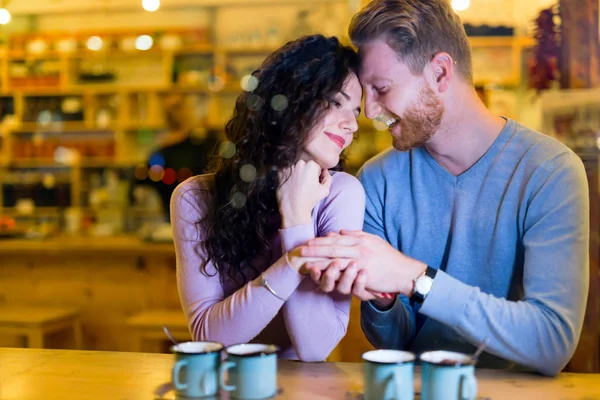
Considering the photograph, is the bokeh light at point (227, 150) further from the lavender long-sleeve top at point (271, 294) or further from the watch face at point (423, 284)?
the watch face at point (423, 284)

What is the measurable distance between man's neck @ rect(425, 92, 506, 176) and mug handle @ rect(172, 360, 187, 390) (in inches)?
34.7

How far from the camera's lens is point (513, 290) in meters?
1.61

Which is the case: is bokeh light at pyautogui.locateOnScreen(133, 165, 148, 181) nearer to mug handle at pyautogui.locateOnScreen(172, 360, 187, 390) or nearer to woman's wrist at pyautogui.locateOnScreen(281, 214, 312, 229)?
woman's wrist at pyautogui.locateOnScreen(281, 214, 312, 229)

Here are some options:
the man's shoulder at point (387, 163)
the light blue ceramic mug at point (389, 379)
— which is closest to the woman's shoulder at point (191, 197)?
the man's shoulder at point (387, 163)

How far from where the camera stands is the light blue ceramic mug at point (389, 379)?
1.05 m

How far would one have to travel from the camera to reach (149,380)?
126 centimetres

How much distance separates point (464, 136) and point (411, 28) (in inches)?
11.5

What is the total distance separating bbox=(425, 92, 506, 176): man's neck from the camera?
1.67 m

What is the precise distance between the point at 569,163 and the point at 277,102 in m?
0.68

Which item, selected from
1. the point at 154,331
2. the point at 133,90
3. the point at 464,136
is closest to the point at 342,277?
the point at 464,136

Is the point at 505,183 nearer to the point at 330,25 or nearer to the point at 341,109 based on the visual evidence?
the point at 341,109

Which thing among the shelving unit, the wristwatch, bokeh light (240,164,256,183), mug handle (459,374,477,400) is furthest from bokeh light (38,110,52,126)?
mug handle (459,374,477,400)

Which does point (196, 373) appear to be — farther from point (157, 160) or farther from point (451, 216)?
point (157, 160)

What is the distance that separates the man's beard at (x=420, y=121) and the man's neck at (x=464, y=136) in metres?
0.03
